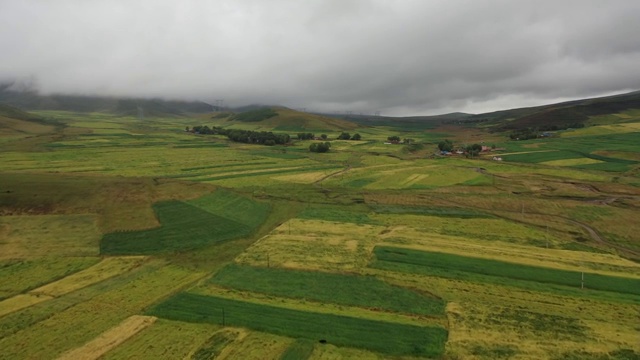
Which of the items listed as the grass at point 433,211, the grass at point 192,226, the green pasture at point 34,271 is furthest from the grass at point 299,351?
the grass at point 433,211

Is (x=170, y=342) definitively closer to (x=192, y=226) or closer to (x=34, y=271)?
(x=34, y=271)

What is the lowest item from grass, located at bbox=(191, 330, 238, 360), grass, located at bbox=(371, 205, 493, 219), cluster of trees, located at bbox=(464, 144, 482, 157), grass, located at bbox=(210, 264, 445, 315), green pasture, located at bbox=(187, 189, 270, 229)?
grass, located at bbox=(191, 330, 238, 360)

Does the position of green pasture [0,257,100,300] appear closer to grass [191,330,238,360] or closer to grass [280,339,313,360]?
grass [191,330,238,360]

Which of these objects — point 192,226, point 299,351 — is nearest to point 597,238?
point 299,351

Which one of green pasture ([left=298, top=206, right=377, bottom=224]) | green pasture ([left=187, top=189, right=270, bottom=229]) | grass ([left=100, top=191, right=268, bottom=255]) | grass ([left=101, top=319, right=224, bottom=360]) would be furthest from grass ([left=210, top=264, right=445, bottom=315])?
green pasture ([left=298, top=206, right=377, bottom=224])

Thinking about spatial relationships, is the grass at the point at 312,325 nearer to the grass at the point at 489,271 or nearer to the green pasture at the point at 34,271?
the grass at the point at 489,271
